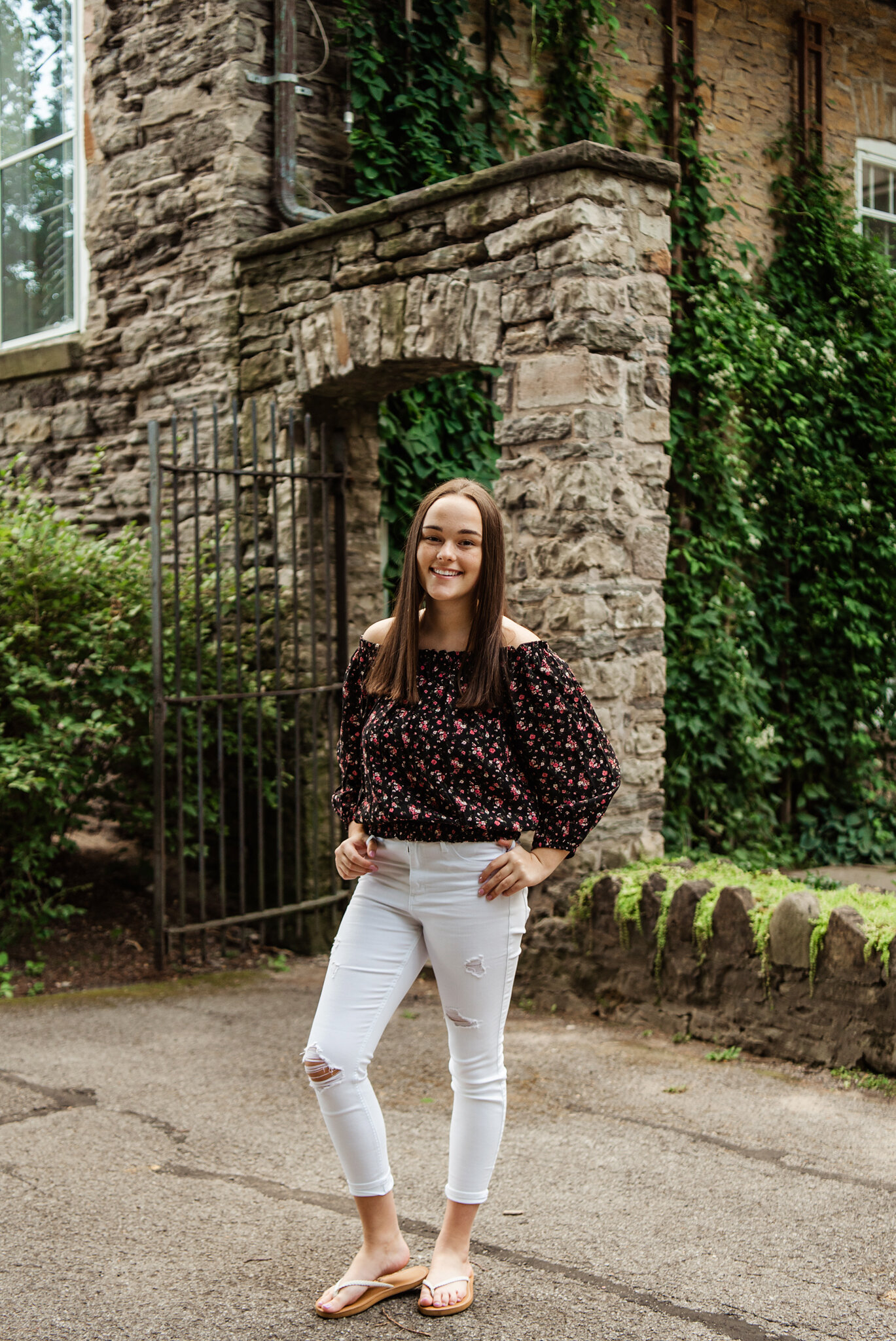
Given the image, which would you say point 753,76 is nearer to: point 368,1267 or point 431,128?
point 431,128

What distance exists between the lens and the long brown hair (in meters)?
2.69

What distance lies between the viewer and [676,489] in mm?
7184

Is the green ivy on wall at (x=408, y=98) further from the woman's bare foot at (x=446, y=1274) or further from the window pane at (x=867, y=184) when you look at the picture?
the woman's bare foot at (x=446, y=1274)

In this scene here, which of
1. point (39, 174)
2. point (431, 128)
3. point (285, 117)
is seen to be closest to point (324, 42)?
point (285, 117)

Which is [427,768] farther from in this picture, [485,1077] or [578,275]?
[578,275]

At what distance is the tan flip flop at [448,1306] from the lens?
2.60 metres

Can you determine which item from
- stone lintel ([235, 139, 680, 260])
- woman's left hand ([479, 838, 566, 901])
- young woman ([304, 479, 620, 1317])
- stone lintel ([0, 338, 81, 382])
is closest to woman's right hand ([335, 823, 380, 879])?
young woman ([304, 479, 620, 1317])

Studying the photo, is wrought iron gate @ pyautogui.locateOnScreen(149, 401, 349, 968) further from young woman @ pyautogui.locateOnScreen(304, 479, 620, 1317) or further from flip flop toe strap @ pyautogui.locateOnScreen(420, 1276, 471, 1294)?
flip flop toe strap @ pyautogui.locateOnScreen(420, 1276, 471, 1294)

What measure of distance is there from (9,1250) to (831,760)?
5.94m

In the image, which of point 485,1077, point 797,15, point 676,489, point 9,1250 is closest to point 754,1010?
point 485,1077

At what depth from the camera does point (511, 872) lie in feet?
8.52

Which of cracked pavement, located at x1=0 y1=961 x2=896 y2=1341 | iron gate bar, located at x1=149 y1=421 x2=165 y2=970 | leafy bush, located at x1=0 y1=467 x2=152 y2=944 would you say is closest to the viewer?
cracked pavement, located at x1=0 y1=961 x2=896 y2=1341

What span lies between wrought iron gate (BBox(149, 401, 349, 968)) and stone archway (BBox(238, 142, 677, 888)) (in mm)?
866

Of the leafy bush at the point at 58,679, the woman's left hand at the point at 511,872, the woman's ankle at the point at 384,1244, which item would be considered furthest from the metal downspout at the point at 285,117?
the woman's ankle at the point at 384,1244
